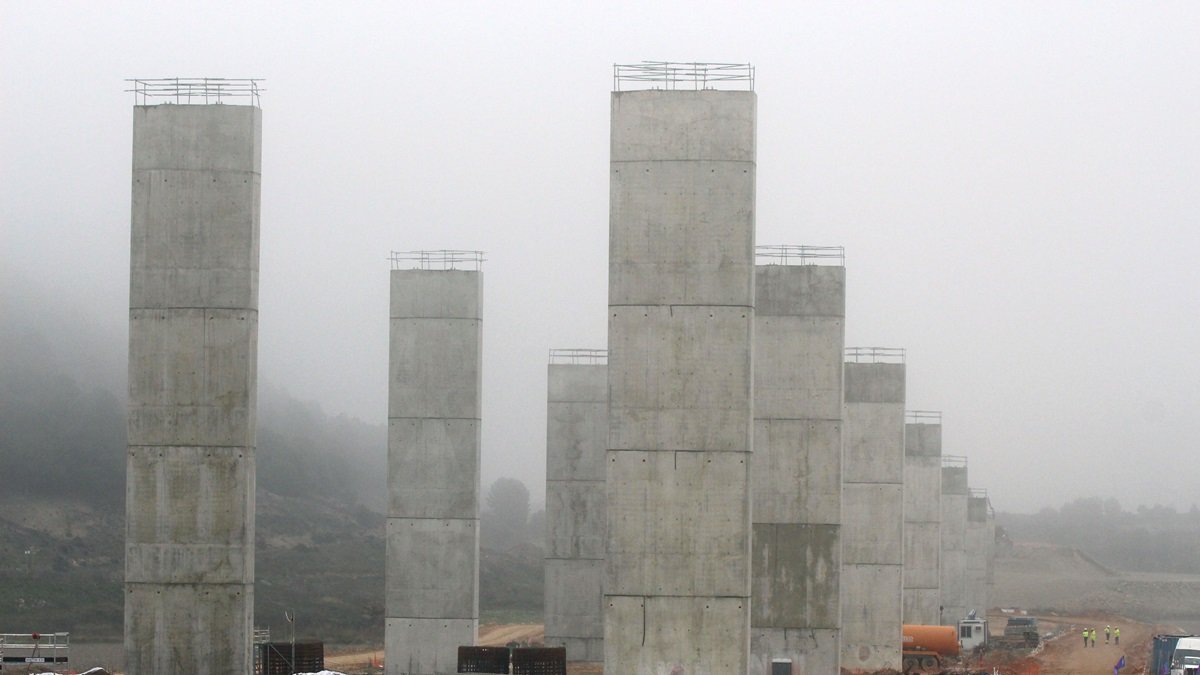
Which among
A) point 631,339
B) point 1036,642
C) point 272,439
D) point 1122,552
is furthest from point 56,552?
point 1122,552

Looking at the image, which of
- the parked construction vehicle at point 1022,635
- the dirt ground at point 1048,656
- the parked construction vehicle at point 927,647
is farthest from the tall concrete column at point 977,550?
the parked construction vehicle at point 927,647

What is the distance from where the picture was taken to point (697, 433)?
26297 millimetres

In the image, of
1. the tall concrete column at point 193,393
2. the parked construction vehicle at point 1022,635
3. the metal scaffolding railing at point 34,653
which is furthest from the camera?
the parked construction vehicle at point 1022,635

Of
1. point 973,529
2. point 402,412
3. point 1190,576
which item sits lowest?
point 1190,576

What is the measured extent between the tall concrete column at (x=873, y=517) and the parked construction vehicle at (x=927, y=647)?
597cm

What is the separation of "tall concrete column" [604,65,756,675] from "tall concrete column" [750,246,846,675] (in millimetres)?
8650

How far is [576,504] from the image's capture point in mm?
48719

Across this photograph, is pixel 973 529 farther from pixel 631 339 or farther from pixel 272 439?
pixel 631 339

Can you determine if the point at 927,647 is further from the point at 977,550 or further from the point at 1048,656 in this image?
the point at 977,550

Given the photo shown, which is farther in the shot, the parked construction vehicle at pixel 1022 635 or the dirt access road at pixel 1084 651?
the parked construction vehicle at pixel 1022 635

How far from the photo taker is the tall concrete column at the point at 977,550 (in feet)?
268

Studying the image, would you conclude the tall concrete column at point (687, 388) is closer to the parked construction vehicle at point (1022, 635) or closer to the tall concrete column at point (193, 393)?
the tall concrete column at point (193, 393)

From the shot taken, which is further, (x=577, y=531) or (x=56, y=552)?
(x=56, y=552)

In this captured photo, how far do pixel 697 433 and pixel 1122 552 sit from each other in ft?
477
